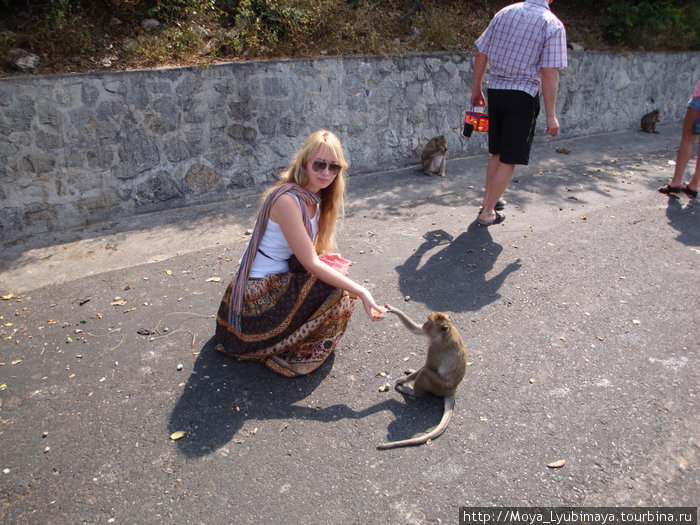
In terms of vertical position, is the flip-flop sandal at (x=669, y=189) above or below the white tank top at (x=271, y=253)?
below

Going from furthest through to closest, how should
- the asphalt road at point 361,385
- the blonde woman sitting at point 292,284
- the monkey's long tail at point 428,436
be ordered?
1. the blonde woman sitting at point 292,284
2. the monkey's long tail at point 428,436
3. the asphalt road at point 361,385

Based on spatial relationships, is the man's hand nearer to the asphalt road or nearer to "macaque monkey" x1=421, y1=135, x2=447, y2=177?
the asphalt road

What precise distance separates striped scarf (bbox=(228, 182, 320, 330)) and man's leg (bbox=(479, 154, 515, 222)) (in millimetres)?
2564

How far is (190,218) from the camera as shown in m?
5.49

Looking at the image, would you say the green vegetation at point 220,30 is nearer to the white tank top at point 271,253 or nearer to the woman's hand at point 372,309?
the white tank top at point 271,253

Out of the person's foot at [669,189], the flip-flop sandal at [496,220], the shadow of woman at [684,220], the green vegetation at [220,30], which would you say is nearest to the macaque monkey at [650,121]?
the green vegetation at [220,30]

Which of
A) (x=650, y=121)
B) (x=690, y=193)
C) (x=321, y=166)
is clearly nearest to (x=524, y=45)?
(x=321, y=166)

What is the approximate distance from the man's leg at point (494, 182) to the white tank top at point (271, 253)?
2.60 m

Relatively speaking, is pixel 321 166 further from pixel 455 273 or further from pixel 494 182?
pixel 494 182

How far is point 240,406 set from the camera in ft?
9.38

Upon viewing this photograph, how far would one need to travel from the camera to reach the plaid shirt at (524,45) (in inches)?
178

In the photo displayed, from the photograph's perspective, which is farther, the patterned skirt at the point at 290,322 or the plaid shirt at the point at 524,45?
the plaid shirt at the point at 524,45

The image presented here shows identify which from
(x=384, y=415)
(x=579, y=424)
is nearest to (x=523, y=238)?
(x=579, y=424)

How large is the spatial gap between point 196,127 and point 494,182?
3297 mm
